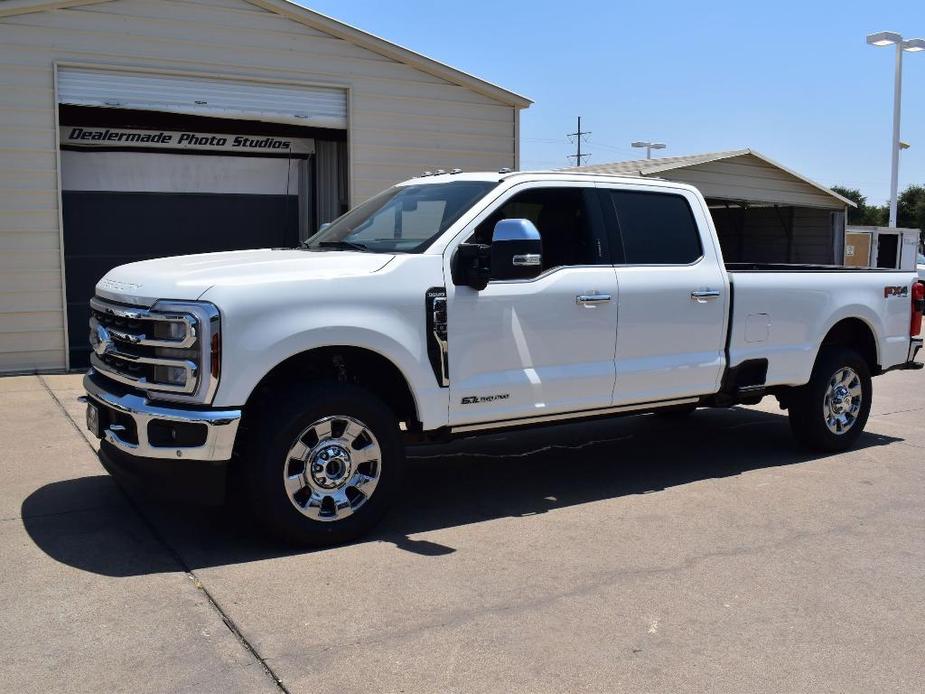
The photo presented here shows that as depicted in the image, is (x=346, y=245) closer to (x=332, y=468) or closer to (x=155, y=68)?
(x=332, y=468)

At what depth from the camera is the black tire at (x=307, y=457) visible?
15.7 ft

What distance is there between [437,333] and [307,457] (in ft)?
3.28

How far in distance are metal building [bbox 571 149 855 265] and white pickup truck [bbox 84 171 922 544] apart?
1050cm

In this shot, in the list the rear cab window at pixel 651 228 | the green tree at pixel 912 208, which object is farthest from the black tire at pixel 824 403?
the green tree at pixel 912 208

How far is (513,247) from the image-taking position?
17.6 ft

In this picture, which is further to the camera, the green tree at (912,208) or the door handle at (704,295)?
the green tree at (912,208)

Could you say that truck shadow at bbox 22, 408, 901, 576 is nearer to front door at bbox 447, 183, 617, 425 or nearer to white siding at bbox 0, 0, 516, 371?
front door at bbox 447, 183, 617, 425

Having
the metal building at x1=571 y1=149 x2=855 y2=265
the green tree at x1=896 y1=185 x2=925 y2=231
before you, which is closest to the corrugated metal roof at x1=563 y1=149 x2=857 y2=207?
the metal building at x1=571 y1=149 x2=855 y2=265

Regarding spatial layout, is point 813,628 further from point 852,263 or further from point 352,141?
point 852,263

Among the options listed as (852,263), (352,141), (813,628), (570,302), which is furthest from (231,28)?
(852,263)

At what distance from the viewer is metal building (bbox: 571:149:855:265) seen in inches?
738

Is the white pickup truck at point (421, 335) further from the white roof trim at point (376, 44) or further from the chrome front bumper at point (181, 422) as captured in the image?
the white roof trim at point (376, 44)

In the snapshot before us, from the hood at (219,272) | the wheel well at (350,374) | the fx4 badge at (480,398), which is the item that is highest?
the hood at (219,272)

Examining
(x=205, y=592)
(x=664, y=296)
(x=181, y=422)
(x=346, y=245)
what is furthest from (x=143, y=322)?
(x=664, y=296)
